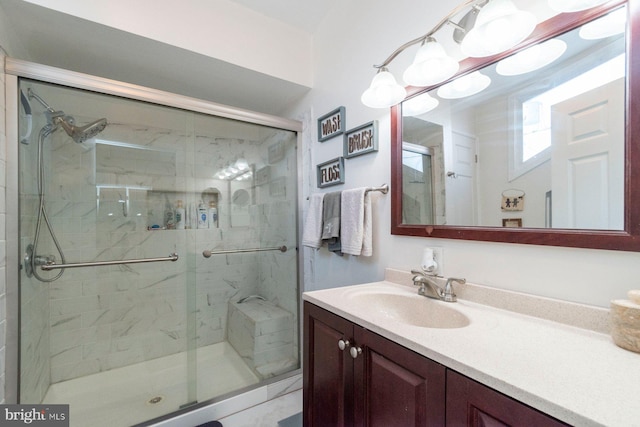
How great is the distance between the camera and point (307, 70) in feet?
6.44

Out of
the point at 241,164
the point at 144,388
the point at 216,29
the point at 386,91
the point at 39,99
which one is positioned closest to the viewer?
the point at 386,91

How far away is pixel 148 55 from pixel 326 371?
1917 mm

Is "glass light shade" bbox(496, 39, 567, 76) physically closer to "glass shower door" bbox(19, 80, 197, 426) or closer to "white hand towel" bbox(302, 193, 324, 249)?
"white hand towel" bbox(302, 193, 324, 249)

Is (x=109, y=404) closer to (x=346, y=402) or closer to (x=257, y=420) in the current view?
(x=257, y=420)

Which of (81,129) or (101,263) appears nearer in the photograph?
(81,129)

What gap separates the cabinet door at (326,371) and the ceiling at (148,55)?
1584mm

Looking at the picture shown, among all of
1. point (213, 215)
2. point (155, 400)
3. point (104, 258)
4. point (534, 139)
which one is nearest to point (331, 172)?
point (213, 215)

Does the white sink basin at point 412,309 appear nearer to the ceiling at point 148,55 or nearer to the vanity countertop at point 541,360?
the vanity countertop at point 541,360

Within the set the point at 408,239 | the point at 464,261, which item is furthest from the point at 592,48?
the point at 408,239

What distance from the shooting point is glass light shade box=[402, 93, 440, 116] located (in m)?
1.21

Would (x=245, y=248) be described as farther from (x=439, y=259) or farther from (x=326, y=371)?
(x=439, y=259)

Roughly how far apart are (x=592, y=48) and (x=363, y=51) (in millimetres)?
1039

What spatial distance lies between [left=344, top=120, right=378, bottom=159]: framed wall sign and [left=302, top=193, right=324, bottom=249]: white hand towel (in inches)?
12.8

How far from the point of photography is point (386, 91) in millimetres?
1208
